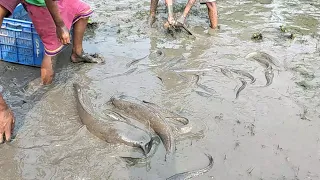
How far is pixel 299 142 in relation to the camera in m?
3.69

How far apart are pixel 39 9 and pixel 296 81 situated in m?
3.45

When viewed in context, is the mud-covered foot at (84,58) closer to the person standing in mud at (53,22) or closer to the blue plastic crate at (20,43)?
the person standing in mud at (53,22)

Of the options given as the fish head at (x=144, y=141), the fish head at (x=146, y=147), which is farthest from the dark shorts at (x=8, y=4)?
the fish head at (x=146, y=147)

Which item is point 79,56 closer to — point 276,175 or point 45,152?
point 45,152

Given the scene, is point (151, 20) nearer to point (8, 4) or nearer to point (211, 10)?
point (211, 10)

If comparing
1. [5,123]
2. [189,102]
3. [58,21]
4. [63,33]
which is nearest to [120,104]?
[189,102]

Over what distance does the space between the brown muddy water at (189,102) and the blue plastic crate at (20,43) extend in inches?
5.9

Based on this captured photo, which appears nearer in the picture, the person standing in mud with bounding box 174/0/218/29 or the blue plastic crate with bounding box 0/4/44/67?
the blue plastic crate with bounding box 0/4/44/67

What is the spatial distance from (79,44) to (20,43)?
2.65 feet

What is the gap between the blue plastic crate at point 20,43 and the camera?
4.86 m

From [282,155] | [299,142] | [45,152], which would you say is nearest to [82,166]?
[45,152]

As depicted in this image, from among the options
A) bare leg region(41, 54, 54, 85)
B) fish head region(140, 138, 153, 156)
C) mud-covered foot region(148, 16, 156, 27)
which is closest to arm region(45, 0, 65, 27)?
bare leg region(41, 54, 54, 85)

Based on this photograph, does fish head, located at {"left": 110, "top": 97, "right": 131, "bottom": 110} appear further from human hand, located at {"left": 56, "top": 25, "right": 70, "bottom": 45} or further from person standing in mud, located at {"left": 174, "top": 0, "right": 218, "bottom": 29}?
person standing in mud, located at {"left": 174, "top": 0, "right": 218, "bottom": 29}

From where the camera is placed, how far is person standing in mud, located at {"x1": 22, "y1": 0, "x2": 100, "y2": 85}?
4.09 meters
